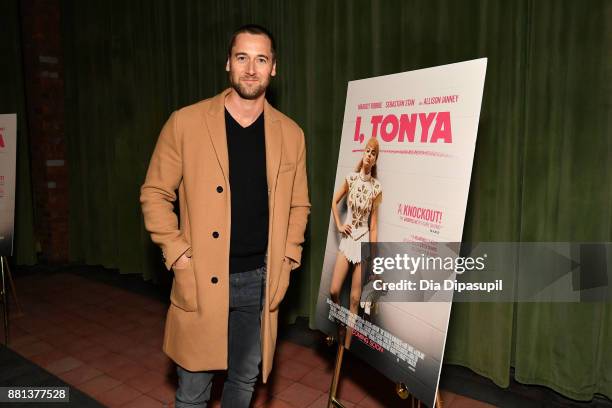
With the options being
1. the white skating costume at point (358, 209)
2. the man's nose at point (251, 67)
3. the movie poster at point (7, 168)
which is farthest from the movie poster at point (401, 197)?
the movie poster at point (7, 168)

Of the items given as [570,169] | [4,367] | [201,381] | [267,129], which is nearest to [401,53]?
[570,169]

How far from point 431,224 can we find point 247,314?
2.49 ft

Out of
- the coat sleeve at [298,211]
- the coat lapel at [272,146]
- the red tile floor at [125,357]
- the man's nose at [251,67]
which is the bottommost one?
the red tile floor at [125,357]

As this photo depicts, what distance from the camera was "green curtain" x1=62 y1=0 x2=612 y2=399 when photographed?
2154 mm

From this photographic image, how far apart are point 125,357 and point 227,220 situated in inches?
67.5

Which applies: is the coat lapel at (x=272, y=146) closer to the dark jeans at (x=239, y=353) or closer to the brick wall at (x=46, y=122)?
the dark jeans at (x=239, y=353)

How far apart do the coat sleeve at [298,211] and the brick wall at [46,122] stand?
13.0 feet

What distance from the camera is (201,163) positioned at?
1675mm

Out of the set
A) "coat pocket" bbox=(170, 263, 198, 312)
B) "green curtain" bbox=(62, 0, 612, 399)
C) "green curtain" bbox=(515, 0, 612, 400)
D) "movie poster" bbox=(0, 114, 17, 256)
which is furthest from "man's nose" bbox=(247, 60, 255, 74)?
"movie poster" bbox=(0, 114, 17, 256)

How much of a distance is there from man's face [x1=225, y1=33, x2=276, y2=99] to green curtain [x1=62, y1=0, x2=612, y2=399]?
1195 mm

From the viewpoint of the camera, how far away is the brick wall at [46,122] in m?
4.75

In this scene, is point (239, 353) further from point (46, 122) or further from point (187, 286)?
point (46, 122)

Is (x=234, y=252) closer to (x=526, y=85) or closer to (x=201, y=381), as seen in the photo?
(x=201, y=381)

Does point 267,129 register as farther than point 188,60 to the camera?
No
